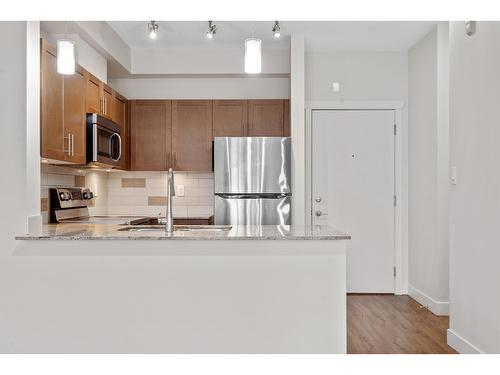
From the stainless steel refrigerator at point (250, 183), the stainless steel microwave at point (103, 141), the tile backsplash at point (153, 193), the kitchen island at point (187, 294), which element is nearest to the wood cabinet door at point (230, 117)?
the stainless steel refrigerator at point (250, 183)

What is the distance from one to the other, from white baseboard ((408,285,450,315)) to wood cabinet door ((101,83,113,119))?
3.37 meters

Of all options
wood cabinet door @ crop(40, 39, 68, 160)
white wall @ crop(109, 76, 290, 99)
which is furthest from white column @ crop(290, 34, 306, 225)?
wood cabinet door @ crop(40, 39, 68, 160)

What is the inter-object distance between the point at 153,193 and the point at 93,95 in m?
1.50

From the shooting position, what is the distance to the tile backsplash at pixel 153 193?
5055 millimetres

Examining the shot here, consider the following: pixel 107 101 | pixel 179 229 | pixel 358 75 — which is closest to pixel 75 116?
pixel 107 101

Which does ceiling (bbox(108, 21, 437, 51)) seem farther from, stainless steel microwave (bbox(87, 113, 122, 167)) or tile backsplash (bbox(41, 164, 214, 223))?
tile backsplash (bbox(41, 164, 214, 223))

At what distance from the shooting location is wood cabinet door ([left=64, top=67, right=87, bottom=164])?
335cm

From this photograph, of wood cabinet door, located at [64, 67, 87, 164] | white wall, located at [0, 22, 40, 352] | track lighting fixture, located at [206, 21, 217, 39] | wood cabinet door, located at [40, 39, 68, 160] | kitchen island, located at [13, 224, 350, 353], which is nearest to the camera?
kitchen island, located at [13, 224, 350, 353]

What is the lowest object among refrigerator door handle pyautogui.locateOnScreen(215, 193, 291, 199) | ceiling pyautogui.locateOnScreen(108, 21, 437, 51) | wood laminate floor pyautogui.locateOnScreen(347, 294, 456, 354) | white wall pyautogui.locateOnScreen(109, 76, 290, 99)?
wood laminate floor pyautogui.locateOnScreen(347, 294, 456, 354)

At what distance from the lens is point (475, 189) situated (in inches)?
114

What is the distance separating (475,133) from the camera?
2.91 m
